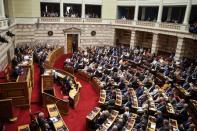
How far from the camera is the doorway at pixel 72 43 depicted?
26.1 metres

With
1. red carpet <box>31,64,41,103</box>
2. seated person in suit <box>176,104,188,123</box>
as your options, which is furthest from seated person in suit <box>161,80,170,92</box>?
red carpet <box>31,64,41,103</box>

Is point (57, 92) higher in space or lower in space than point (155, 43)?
lower

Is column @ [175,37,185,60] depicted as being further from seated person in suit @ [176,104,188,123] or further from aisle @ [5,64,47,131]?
aisle @ [5,64,47,131]

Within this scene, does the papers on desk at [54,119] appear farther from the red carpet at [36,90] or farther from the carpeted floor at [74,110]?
the red carpet at [36,90]

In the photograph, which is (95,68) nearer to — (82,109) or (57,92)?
(57,92)

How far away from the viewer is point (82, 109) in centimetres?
1302

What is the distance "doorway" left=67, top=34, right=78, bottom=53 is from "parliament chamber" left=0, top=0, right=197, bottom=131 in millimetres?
129

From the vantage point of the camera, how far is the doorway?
85.6 feet

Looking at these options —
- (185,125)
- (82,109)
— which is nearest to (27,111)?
(82,109)

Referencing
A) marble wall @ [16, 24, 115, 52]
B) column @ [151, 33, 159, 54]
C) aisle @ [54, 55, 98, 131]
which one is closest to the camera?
aisle @ [54, 55, 98, 131]

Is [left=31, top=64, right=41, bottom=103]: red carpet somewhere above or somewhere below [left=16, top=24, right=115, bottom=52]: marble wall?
below

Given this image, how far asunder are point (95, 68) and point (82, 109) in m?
6.06

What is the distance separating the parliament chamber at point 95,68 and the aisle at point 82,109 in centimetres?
6

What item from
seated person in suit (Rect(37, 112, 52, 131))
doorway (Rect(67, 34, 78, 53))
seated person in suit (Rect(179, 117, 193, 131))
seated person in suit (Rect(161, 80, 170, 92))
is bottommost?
seated person in suit (Rect(179, 117, 193, 131))
